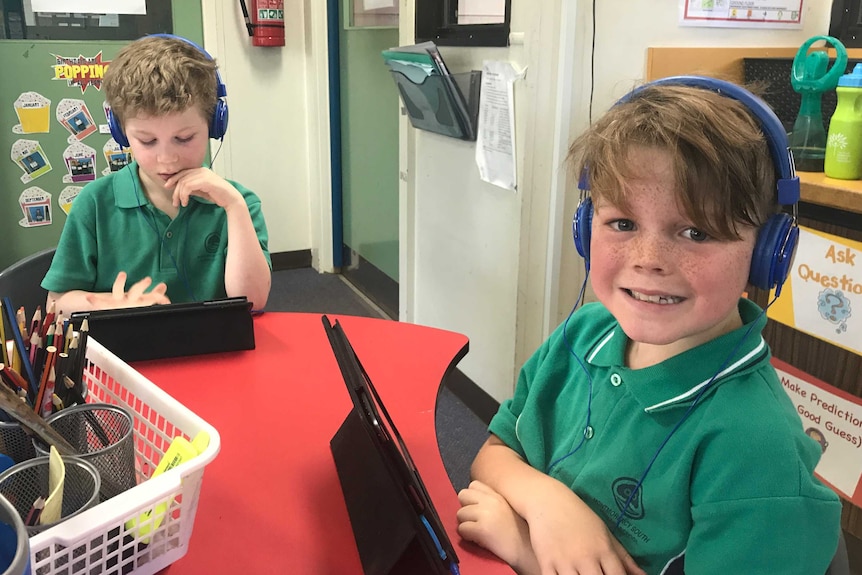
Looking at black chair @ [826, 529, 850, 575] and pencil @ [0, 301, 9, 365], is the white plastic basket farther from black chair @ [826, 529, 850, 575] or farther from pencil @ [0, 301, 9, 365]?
black chair @ [826, 529, 850, 575]

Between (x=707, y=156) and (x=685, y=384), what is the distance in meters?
0.24

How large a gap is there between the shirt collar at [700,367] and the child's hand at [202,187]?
806 millimetres

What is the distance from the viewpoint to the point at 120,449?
25.0 inches

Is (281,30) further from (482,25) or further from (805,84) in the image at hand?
(805,84)

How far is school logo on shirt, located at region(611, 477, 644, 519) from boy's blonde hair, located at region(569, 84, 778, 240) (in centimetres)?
28

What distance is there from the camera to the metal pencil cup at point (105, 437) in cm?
63

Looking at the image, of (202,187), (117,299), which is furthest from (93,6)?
(117,299)

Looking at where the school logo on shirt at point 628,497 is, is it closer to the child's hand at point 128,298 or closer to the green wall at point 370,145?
the child's hand at point 128,298

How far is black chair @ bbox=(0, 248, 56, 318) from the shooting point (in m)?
1.21

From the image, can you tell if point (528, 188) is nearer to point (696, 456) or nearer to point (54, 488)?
point (696, 456)

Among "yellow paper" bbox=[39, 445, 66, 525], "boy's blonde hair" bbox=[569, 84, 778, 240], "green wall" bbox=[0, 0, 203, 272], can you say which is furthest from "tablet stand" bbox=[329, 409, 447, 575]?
"green wall" bbox=[0, 0, 203, 272]

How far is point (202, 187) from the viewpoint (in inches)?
50.4

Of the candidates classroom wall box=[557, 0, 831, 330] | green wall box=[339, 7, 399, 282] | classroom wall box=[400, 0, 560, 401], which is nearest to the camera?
classroom wall box=[557, 0, 831, 330]

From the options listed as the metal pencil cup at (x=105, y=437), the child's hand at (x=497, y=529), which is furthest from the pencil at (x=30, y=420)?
the child's hand at (x=497, y=529)
